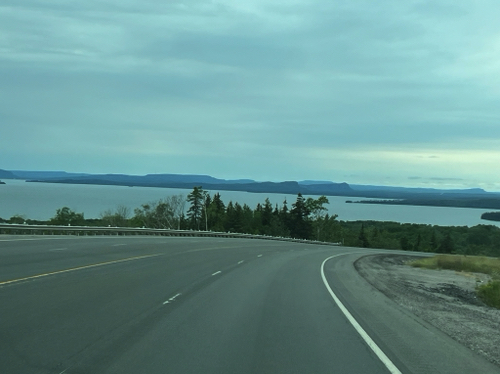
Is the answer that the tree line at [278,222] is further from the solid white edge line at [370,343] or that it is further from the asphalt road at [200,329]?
the solid white edge line at [370,343]

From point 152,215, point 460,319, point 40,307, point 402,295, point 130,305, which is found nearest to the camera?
point 40,307

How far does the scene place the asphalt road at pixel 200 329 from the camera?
6.94 meters

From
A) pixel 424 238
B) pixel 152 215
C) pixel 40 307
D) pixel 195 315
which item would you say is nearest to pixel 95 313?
pixel 40 307

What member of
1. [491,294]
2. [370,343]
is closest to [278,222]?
[491,294]

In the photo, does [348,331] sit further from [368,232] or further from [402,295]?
[368,232]

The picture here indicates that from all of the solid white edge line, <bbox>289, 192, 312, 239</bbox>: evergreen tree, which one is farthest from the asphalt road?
<bbox>289, 192, 312, 239</bbox>: evergreen tree

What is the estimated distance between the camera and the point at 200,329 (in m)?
9.03

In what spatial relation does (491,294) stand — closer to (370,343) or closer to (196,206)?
(370,343)

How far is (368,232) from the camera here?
460ft

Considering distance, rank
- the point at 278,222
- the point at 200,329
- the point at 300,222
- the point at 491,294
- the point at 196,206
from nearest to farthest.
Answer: the point at 200,329 → the point at 491,294 → the point at 300,222 → the point at 278,222 → the point at 196,206

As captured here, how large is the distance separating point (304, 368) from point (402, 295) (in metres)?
11.0

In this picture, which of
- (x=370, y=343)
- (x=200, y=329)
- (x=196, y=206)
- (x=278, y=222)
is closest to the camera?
(x=370, y=343)

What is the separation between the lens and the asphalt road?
22.8 ft

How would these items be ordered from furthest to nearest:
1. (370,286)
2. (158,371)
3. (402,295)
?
1. (370,286)
2. (402,295)
3. (158,371)
